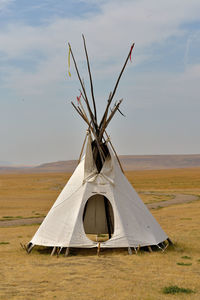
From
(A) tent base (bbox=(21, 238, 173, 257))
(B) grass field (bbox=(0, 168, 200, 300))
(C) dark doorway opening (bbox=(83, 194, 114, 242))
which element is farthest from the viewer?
(C) dark doorway opening (bbox=(83, 194, 114, 242))

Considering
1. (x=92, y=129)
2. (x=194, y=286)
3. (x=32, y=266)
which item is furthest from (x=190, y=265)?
(x=92, y=129)

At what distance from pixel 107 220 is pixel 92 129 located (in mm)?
3505

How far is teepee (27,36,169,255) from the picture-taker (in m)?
12.2

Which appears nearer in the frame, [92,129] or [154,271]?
[154,271]

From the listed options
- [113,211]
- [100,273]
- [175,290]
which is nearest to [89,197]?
[113,211]

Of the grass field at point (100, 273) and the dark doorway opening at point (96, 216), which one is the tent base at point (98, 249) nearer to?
the grass field at point (100, 273)

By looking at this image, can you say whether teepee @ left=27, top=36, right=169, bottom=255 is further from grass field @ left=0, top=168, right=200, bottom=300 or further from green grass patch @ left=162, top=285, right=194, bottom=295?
green grass patch @ left=162, top=285, right=194, bottom=295

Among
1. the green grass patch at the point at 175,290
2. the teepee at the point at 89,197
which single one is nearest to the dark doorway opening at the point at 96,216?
the teepee at the point at 89,197

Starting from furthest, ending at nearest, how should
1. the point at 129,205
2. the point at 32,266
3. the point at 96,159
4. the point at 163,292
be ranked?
the point at 96,159, the point at 129,205, the point at 32,266, the point at 163,292

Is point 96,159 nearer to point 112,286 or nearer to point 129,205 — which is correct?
point 129,205

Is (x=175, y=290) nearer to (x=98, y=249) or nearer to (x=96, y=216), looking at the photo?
(x=98, y=249)

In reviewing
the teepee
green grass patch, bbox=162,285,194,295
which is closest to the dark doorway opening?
the teepee

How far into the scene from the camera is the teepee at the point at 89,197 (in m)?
12.2

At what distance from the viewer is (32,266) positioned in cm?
1113
